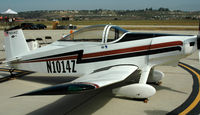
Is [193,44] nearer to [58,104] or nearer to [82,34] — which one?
[82,34]

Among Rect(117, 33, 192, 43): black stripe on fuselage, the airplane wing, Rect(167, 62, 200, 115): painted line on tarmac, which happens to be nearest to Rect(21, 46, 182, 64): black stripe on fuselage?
the airplane wing

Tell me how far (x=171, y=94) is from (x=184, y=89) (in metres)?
0.69

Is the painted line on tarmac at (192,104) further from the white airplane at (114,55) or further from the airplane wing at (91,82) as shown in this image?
the airplane wing at (91,82)

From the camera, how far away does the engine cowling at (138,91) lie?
541cm

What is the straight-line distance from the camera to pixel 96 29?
6.65 m

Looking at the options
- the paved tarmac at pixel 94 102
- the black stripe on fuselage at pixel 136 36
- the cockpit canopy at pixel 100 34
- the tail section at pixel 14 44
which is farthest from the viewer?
the tail section at pixel 14 44

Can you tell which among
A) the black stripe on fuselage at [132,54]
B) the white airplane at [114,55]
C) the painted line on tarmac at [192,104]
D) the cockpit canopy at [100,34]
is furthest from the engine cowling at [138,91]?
the cockpit canopy at [100,34]

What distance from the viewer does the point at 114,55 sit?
624cm

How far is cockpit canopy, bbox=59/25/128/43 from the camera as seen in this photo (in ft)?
20.9

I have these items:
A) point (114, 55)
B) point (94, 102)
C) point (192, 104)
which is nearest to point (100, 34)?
point (114, 55)

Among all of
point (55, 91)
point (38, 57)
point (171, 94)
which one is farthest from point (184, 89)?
point (38, 57)

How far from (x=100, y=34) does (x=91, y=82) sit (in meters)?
2.21

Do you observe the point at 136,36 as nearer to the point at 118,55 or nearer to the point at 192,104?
the point at 118,55

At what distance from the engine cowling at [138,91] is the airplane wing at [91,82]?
39 cm
